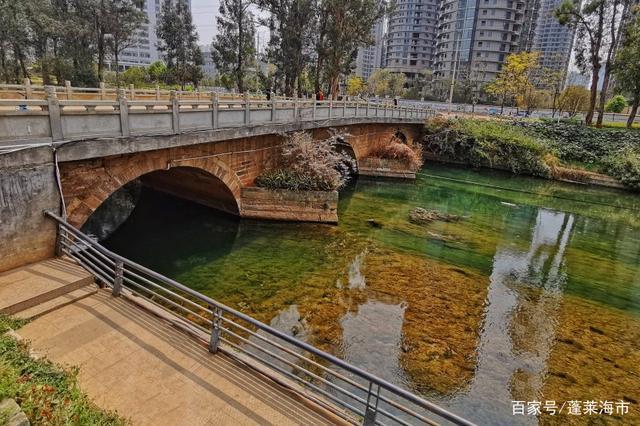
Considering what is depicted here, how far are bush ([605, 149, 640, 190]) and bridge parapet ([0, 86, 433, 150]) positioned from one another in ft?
86.3

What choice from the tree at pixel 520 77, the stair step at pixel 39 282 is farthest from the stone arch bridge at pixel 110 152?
the tree at pixel 520 77

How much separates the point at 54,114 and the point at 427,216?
15431 millimetres

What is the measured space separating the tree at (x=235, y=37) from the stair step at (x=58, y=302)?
3215 centimetres

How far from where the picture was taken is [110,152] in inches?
341

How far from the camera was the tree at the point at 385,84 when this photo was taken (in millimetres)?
76875

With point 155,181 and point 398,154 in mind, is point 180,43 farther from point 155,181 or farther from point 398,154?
point 155,181

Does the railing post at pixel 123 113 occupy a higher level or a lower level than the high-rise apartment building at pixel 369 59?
lower

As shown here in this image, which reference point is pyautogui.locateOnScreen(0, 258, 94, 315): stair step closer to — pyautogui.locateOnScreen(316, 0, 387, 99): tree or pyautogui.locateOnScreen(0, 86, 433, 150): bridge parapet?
pyautogui.locateOnScreen(0, 86, 433, 150): bridge parapet

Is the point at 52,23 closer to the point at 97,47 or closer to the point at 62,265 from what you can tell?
the point at 97,47

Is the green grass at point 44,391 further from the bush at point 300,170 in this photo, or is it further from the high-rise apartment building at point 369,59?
the high-rise apartment building at point 369,59

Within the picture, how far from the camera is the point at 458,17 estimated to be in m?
79.5

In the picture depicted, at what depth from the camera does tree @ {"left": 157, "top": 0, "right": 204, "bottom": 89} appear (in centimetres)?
4481

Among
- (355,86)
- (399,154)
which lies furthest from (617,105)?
(355,86)

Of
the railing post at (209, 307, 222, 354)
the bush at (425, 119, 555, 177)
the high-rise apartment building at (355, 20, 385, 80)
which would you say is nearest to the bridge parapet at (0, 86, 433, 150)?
the railing post at (209, 307, 222, 354)
